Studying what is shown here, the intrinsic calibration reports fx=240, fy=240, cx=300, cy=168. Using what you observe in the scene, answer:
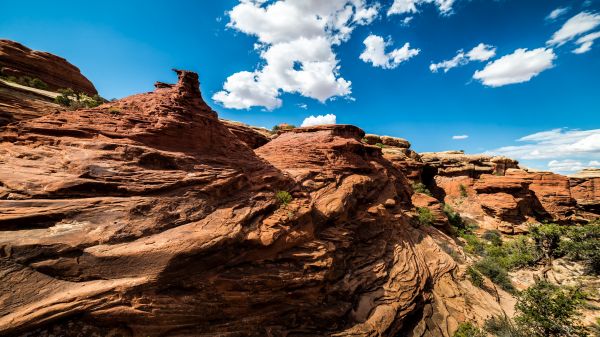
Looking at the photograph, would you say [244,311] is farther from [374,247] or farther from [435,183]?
[435,183]

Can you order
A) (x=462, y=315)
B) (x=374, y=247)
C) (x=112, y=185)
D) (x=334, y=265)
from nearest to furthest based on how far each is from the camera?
(x=112, y=185) < (x=334, y=265) < (x=462, y=315) < (x=374, y=247)

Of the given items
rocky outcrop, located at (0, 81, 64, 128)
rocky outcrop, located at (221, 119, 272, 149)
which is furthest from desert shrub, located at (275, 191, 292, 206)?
rocky outcrop, located at (0, 81, 64, 128)

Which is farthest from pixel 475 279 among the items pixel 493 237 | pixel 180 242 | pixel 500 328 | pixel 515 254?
pixel 180 242

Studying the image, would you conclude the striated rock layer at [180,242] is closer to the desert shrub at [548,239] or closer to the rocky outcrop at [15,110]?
the rocky outcrop at [15,110]

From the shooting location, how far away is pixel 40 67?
26906 mm

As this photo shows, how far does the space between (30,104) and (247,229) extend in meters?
15.7

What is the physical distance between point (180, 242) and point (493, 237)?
42.1m

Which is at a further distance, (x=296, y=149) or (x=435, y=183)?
(x=435, y=183)

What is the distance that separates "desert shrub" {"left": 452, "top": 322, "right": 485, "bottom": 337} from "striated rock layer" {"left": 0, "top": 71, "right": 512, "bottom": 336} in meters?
0.47

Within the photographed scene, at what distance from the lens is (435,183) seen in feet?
165

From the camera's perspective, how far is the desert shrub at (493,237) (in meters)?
33.5

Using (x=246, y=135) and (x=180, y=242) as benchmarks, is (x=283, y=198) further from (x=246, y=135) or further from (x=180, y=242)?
(x=246, y=135)

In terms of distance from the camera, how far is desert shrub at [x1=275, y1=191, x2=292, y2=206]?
12666 millimetres

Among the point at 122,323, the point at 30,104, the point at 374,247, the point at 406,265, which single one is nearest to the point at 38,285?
the point at 122,323
